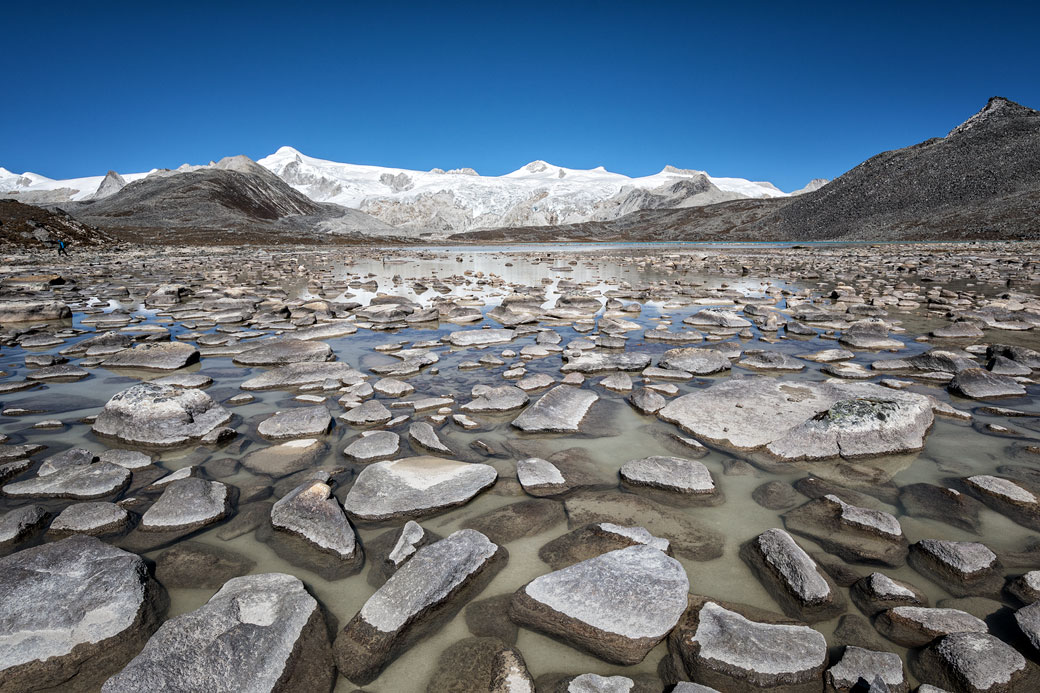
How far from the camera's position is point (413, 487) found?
302cm

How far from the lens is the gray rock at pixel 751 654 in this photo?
178 centimetres

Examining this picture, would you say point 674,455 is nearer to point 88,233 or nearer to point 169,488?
point 169,488

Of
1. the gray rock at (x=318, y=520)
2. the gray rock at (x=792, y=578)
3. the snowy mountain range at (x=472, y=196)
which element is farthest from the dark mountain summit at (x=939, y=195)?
the gray rock at (x=318, y=520)

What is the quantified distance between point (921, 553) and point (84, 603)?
13.1ft

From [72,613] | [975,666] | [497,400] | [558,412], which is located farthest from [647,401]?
[72,613]

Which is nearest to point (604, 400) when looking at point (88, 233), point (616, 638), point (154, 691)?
point (616, 638)

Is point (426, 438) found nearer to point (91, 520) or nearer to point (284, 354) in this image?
point (91, 520)

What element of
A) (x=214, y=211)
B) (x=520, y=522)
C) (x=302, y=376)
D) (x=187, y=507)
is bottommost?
(x=520, y=522)

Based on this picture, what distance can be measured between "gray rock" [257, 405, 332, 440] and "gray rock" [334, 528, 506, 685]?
195cm

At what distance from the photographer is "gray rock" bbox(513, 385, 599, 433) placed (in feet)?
13.1

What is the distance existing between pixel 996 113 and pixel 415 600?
12183cm

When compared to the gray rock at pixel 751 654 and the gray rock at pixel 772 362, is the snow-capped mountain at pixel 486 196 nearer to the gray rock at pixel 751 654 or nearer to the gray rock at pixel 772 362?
Result: the gray rock at pixel 772 362

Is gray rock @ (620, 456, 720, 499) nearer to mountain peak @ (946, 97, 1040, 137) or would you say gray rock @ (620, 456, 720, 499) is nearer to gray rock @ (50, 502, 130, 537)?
gray rock @ (50, 502, 130, 537)

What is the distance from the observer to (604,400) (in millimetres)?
4648
